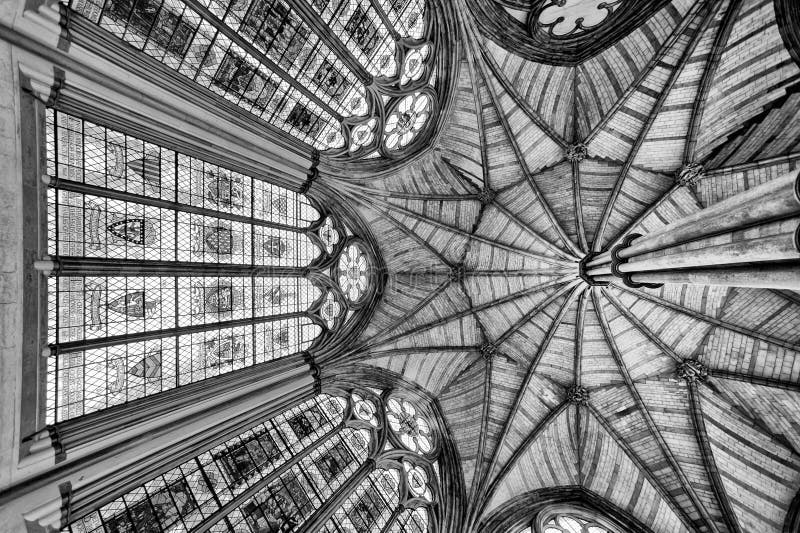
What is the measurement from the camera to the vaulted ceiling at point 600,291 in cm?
1125

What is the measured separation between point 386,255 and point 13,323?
39.1ft

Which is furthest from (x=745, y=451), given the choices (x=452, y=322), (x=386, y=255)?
(x=386, y=255)

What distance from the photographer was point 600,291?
1534cm

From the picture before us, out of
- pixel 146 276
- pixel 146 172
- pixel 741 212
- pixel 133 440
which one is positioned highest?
pixel 741 212

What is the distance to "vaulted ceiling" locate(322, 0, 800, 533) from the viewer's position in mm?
11250

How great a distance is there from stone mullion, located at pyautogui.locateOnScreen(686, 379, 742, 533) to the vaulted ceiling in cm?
4

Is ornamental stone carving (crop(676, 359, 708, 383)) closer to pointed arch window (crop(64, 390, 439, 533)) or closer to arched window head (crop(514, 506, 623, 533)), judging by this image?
arched window head (crop(514, 506, 623, 533))

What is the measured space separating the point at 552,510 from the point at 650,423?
4591 mm

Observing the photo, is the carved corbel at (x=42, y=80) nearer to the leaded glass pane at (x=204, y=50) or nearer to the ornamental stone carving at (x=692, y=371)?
the leaded glass pane at (x=204, y=50)

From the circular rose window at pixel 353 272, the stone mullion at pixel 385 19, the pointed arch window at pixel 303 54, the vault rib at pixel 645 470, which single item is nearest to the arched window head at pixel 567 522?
the vault rib at pixel 645 470

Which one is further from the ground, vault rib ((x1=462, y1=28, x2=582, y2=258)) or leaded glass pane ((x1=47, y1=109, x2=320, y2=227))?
vault rib ((x1=462, y1=28, x2=582, y2=258))

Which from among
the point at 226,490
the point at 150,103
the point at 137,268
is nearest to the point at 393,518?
the point at 226,490

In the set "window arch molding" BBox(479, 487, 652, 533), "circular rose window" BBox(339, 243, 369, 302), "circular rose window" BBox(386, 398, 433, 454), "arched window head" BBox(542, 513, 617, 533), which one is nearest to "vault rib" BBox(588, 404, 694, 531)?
"window arch molding" BBox(479, 487, 652, 533)

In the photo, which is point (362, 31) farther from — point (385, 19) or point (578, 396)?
point (578, 396)
